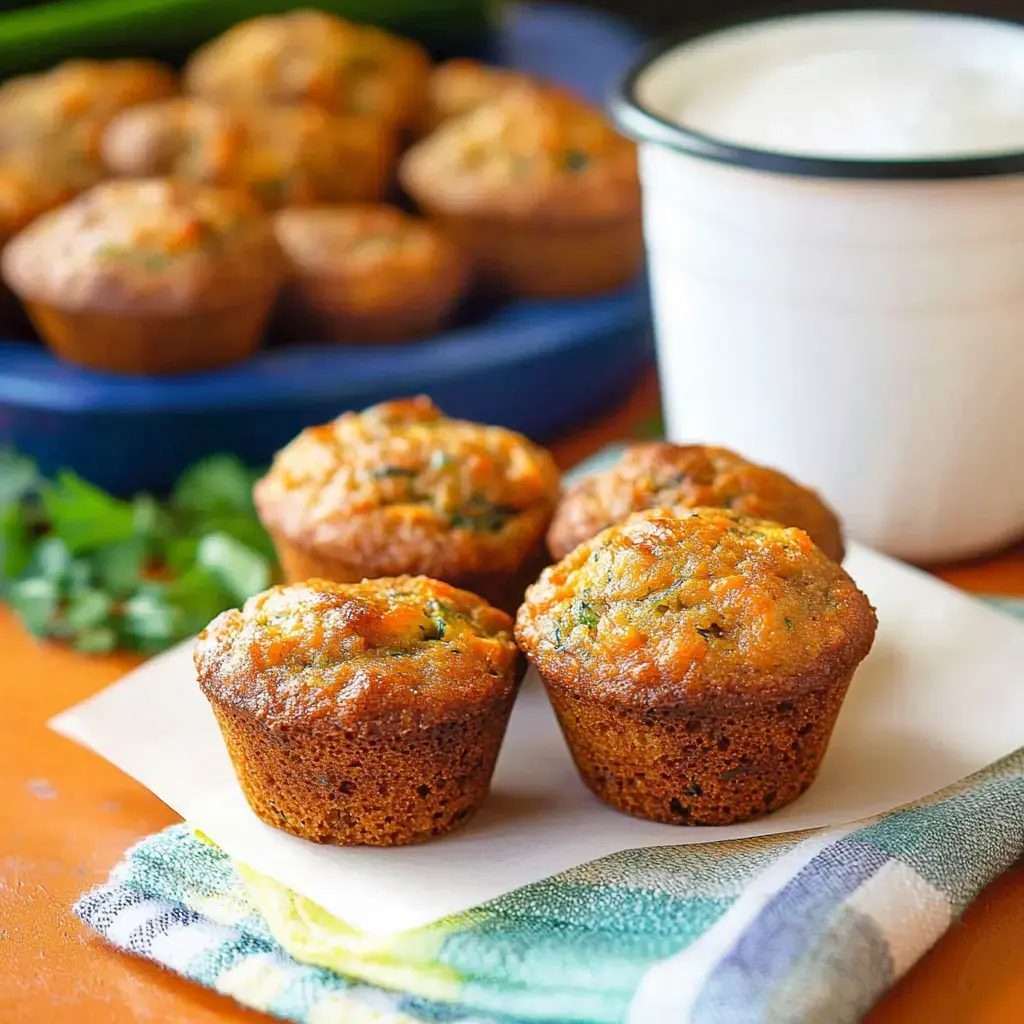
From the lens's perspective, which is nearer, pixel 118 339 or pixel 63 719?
pixel 63 719

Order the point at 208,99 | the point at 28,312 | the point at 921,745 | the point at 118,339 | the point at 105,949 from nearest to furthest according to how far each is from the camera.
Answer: the point at 105,949 → the point at 921,745 → the point at 118,339 → the point at 28,312 → the point at 208,99

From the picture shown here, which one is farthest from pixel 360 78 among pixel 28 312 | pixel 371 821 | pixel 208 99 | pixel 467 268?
pixel 371 821

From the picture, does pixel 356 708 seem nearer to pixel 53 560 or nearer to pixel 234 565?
pixel 234 565

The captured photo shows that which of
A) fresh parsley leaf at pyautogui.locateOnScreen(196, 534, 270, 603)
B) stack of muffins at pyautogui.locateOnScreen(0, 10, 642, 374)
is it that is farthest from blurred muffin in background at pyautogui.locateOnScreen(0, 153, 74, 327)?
fresh parsley leaf at pyautogui.locateOnScreen(196, 534, 270, 603)

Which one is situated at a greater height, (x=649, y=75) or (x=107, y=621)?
(x=649, y=75)

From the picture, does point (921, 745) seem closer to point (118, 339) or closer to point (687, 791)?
point (687, 791)

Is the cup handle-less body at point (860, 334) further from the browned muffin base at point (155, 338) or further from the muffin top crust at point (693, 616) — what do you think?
the browned muffin base at point (155, 338)

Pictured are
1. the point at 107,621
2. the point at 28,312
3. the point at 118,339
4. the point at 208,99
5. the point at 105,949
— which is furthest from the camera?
the point at 208,99
